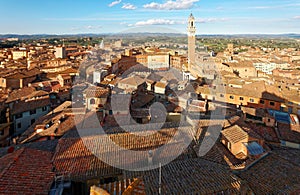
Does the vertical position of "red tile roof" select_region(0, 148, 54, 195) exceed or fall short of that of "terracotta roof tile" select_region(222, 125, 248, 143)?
it exceeds it

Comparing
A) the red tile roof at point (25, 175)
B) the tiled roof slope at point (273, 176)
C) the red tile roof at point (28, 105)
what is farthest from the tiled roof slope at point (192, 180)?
the red tile roof at point (28, 105)

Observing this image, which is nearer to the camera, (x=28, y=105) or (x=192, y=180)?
(x=192, y=180)

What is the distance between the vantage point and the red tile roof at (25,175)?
14.9ft

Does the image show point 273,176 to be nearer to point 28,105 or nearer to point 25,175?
point 25,175

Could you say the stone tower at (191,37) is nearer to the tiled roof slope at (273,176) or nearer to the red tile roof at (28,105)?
the red tile roof at (28,105)

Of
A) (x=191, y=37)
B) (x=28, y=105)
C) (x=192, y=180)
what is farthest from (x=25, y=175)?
(x=191, y=37)

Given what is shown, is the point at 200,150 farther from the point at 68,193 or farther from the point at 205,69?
the point at 205,69

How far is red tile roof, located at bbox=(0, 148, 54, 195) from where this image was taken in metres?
4.55

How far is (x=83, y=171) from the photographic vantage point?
6504 mm

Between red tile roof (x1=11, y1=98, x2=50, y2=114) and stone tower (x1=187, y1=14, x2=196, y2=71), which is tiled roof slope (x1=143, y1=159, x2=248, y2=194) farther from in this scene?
stone tower (x1=187, y1=14, x2=196, y2=71)

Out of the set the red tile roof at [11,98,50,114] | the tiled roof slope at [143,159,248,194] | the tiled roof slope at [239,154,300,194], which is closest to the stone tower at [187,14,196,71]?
the red tile roof at [11,98,50,114]

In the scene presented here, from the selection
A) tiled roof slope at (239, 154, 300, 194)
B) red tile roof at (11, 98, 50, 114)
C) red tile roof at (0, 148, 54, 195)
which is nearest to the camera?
red tile roof at (0, 148, 54, 195)

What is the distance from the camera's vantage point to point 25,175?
4.99 m

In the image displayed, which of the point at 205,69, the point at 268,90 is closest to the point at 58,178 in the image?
the point at 268,90
